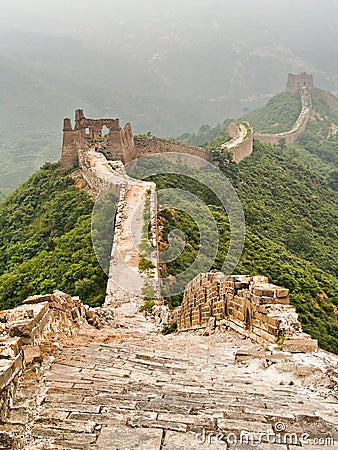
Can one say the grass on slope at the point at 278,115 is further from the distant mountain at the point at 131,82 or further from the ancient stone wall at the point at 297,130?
the distant mountain at the point at 131,82

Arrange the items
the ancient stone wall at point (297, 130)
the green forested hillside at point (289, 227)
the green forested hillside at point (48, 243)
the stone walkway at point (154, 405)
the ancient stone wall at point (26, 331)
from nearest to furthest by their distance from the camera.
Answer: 1. the stone walkway at point (154, 405)
2. the ancient stone wall at point (26, 331)
3. the green forested hillside at point (48, 243)
4. the green forested hillside at point (289, 227)
5. the ancient stone wall at point (297, 130)

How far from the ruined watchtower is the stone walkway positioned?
67.6 feet

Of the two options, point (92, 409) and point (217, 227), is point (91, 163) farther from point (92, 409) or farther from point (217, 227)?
point (92, 409)

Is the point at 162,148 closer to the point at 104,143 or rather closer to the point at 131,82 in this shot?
the point at 104,143

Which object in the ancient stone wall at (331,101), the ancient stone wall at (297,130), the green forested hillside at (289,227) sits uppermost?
the ancient stone wall at (331,101)

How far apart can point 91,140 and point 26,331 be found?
22.6m

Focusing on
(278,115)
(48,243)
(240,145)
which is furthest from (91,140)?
(278,115)

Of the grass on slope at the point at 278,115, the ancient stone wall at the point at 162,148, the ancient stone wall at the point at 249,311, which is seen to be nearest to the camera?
the ancient stone wall at the point at 249,311

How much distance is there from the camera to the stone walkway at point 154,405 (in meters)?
2.99

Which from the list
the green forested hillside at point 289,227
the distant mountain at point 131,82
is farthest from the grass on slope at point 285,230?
the distant mountain at point 131,82

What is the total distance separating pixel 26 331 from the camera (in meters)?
4.61

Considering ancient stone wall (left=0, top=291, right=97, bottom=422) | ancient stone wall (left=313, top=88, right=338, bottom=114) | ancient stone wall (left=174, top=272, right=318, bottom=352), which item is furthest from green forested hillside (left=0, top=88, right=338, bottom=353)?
ancient stone wall (left=313, top=88, right=338, bottom=114)

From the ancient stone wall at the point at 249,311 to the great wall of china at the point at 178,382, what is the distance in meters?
0.02

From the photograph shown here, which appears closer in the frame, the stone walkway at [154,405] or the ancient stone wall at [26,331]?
the stone walkway at [154,405]
